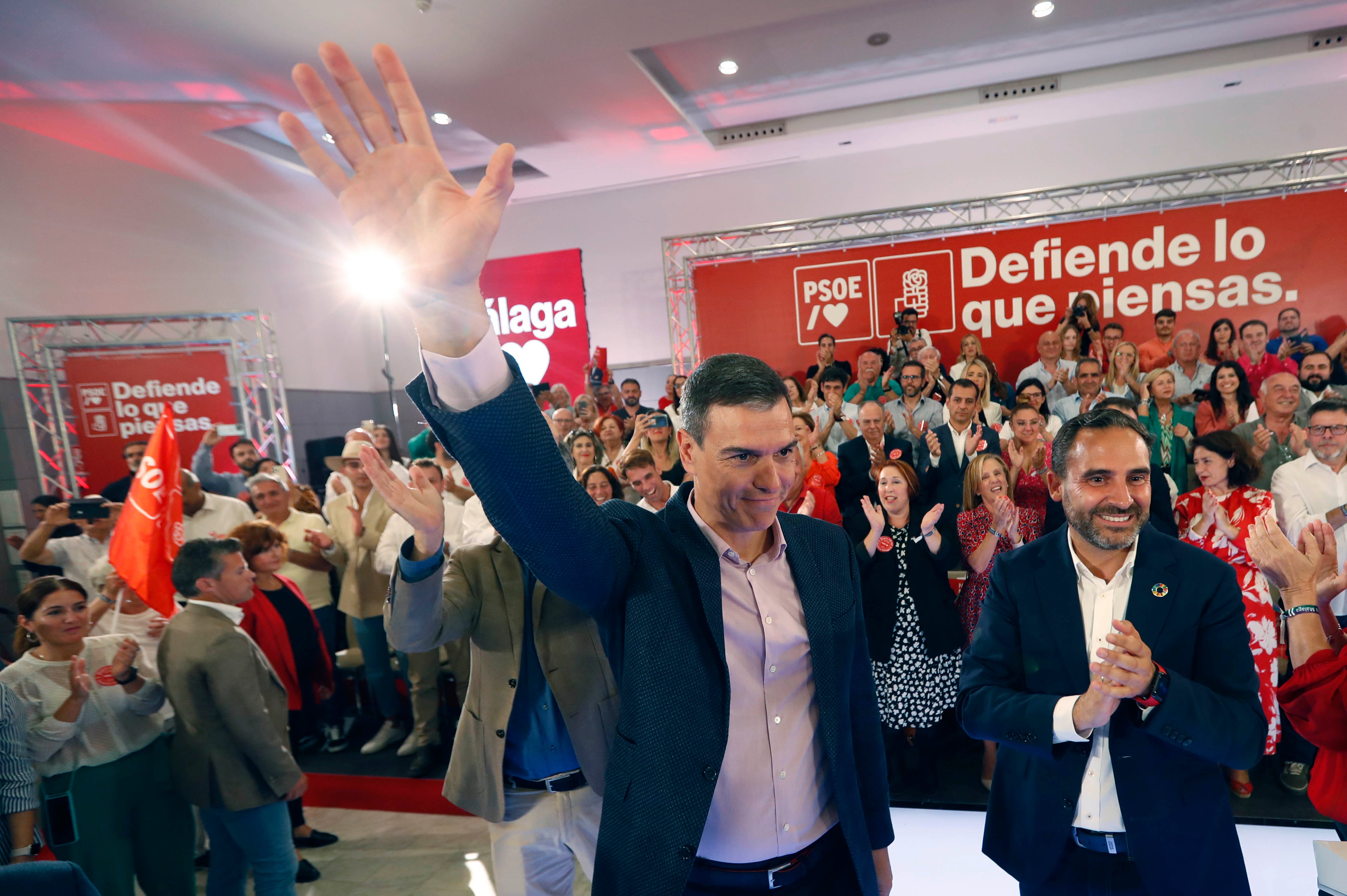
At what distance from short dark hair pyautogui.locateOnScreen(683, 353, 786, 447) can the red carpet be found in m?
3.41

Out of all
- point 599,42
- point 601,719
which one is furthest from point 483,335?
point 599,42

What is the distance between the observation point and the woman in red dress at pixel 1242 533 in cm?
317

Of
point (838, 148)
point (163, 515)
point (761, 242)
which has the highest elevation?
point (838, 148)

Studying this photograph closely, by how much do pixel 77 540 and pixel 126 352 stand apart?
3614mm

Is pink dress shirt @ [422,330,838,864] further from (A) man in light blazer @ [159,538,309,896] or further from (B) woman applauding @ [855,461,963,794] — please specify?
(B) woman applauding @ [855,461,963,794]

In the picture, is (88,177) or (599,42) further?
(88,177)

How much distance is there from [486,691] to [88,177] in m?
8.44

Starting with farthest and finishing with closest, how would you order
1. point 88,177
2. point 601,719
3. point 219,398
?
1. point 219,398
2. point 88,177
3. point 601,719

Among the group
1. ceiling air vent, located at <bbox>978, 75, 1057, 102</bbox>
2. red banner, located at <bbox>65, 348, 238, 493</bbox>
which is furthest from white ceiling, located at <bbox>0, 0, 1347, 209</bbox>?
red banner, located at <bbox>65, 348, 238, 493</bbox>

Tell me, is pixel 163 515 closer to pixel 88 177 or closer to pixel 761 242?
pixel 88 177

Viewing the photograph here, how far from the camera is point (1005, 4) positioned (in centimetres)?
576

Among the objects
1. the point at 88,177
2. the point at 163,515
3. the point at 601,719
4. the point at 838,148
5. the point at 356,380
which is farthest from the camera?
the point at 356,380

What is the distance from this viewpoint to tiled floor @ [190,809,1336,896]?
273 centimetres

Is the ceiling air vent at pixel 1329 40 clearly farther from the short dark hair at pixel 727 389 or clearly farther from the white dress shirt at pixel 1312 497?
the short dark hair at pixel 727 389
